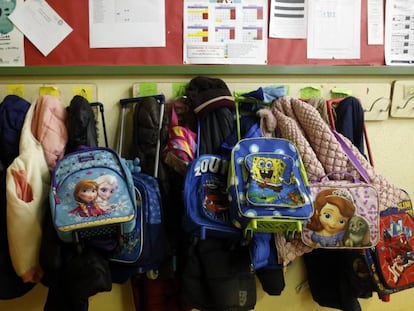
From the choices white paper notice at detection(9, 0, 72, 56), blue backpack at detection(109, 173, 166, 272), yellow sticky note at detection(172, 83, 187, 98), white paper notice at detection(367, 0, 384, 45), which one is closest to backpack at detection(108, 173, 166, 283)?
blue backpack at detection(109, 173, 166, 272)

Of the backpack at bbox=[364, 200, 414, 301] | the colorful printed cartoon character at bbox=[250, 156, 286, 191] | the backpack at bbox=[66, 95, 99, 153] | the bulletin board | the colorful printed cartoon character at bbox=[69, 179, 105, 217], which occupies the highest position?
the bulletin board

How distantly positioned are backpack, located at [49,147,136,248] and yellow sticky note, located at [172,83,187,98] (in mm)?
349

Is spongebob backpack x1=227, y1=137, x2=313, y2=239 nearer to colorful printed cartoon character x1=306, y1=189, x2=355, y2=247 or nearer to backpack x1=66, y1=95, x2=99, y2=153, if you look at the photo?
colorful printed cartoon character x1=306, y1=189, x2=355, y2=247

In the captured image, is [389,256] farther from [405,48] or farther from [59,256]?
[59,256]

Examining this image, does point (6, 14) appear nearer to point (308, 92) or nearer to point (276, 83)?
point (276, 83)

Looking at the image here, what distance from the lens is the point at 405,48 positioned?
1.23m

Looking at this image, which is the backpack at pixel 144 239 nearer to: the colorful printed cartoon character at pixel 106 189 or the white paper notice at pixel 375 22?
the colorful printed cartoon character at pixel 106 189

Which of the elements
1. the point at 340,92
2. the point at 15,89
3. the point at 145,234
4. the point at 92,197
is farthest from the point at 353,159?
the point at 15,89

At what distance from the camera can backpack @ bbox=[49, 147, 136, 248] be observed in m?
0.86

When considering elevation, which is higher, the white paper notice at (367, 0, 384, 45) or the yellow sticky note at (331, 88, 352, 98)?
the white paper notice at (367, 0, 384, 45)

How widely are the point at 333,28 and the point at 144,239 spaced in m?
1.00


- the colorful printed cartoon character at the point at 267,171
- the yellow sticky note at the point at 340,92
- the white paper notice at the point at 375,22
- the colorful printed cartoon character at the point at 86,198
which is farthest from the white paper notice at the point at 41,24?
the white paper notice at the point at 375,22

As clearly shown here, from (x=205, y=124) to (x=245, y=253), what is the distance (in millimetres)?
439

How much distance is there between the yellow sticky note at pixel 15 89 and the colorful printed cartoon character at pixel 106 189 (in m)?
0.54
